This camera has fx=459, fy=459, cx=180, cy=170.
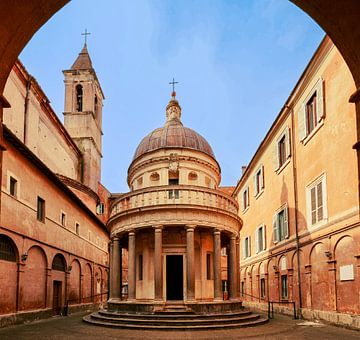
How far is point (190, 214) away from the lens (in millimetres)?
21906

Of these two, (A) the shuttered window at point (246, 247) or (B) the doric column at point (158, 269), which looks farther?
(A) the shuttered window at point (246, 247)

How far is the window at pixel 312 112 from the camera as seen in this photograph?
69.3 feet

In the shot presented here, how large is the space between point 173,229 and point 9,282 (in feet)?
26.6

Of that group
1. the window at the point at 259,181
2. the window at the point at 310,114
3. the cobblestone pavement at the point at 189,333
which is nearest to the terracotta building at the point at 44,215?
the cobblestone pavement at the point at 189,333

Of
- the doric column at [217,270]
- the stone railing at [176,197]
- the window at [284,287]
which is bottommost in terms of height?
the window at [284,287]

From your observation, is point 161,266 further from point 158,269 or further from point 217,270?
point 217,270

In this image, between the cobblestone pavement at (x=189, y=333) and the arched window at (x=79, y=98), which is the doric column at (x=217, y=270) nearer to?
the cobblestone pavement at (x=189, y=333)

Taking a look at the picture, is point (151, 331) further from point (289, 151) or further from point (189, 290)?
point (289, 151)

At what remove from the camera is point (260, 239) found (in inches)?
1366

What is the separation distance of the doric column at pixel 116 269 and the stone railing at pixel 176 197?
2254 mm

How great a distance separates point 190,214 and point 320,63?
30.6ft

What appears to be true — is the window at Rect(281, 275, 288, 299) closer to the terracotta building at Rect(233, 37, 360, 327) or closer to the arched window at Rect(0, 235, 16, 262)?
the terracotta building at Rect(233, 37, 360, 327)

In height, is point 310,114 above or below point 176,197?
above

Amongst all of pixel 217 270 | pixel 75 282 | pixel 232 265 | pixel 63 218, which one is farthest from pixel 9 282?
pixel 75 282
